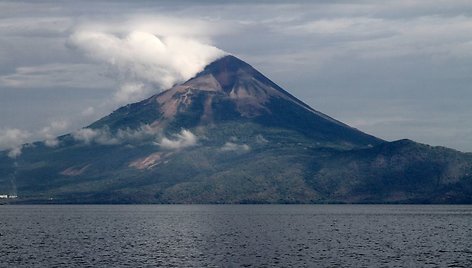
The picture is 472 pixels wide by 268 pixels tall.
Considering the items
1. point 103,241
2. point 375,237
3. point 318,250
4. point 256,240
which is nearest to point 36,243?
point 103,241

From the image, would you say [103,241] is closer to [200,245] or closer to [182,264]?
[200,245]

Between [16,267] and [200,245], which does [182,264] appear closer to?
[16,267]

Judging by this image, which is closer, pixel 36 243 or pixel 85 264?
pixel 85 264

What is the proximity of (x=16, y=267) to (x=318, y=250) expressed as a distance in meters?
56.3

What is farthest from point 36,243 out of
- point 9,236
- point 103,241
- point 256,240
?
point 256,240

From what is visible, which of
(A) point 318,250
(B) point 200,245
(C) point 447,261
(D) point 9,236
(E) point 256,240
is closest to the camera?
(C) point 447,261

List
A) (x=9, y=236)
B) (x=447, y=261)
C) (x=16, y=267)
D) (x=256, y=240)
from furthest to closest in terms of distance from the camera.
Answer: (x=9, y=236)
(x=256, y=240)
(x=447, y=261)
(x=16, y=267)

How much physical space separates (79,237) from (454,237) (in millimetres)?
86641

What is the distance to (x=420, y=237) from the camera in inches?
7461

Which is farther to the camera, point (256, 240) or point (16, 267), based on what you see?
point (256, 240)

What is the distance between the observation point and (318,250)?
152m

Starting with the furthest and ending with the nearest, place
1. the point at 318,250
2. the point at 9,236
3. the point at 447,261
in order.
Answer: the point at 9,236 → the point at 318,250 → the point at 447,261

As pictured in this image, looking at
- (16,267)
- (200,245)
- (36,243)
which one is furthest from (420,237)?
(16,267)

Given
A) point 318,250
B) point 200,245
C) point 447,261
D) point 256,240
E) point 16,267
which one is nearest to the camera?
point 16,267
